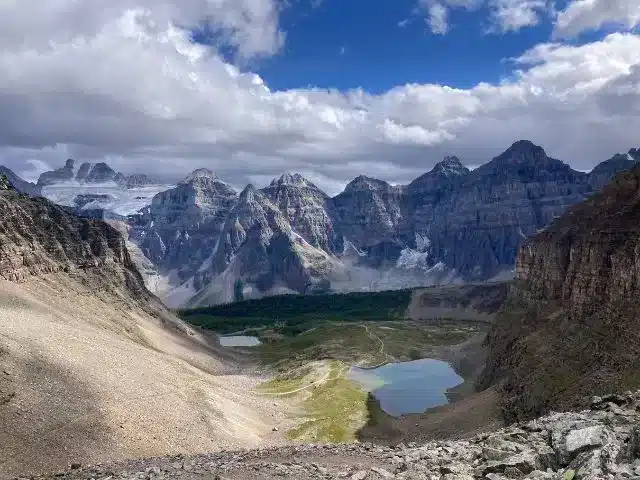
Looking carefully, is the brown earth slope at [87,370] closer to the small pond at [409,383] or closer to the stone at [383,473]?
the small pond at [409,383]

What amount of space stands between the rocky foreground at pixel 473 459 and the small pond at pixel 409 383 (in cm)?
7717

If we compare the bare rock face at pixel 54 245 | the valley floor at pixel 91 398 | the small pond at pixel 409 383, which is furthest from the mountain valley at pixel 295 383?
the small pond at pixel 409 383

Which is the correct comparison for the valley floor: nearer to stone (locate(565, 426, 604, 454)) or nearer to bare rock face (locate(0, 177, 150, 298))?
bare rock face (locate(0, 177, 150, 298))

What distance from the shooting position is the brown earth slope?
62062 mm

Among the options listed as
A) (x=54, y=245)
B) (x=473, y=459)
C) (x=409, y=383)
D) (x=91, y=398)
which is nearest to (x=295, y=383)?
(x=409, y=383)

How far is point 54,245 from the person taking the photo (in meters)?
139

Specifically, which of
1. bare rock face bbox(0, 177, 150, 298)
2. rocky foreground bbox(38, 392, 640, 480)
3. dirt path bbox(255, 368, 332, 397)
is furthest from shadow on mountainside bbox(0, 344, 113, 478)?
dirt path bbox(255, 368, 332, 397)

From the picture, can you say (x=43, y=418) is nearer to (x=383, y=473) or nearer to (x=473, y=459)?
(x=383, y=473)

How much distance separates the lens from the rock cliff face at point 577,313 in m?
78.9

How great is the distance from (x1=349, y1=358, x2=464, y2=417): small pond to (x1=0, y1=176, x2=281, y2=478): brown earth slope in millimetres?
29566

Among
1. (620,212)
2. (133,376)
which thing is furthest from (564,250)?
(133,376)

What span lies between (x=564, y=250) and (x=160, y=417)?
320 ft

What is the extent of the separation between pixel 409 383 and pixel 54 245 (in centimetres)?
9214

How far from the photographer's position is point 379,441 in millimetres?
96062
